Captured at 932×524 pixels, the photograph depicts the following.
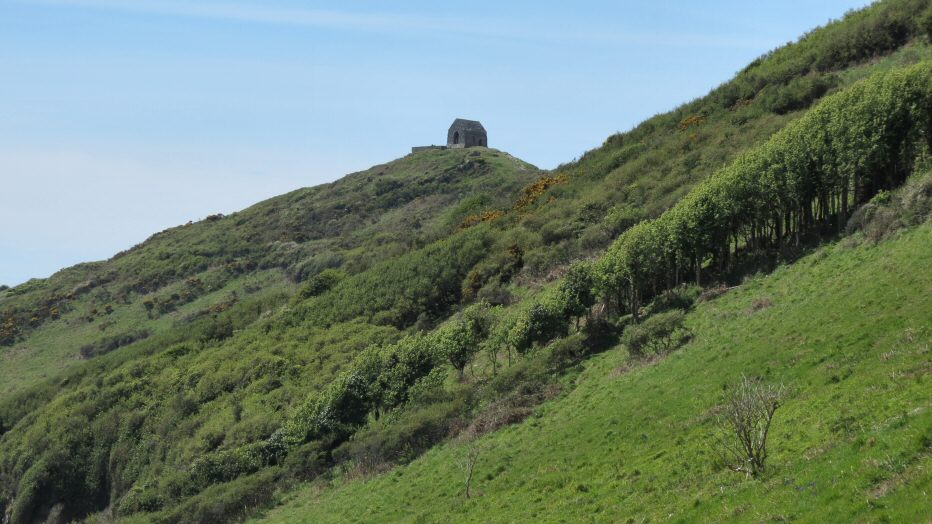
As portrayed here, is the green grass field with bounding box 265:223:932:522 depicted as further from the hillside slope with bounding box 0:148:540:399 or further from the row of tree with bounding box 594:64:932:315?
the hillside slope with bounding box 0:148:540:399

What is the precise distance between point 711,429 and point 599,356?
18.6 metres

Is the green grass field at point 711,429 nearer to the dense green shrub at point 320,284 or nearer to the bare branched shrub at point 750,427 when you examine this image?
the bare branched shrub at point 750,427

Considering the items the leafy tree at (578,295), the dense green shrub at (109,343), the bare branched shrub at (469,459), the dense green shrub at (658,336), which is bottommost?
the bare branched shrub at (469,459)

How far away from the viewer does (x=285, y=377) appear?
74500mm

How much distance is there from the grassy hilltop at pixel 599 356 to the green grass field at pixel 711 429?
0.47ft

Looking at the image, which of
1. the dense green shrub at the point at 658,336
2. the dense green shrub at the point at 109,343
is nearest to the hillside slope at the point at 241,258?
the dense green shrub at the point at 109,343

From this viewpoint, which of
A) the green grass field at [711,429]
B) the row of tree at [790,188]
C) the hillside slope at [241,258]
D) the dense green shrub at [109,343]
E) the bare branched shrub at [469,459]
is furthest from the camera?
the hillside slope at [241,258]

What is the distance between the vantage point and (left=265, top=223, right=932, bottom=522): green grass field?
19.6 meters

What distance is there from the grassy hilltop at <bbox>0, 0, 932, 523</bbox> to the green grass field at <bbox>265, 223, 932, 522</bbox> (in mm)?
142

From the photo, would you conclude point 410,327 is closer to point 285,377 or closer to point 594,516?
point 285,377

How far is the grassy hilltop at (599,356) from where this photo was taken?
2670 centimetres

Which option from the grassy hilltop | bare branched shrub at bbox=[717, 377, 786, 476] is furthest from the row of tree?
bare branched shrub at bbox=[717, 377, 786, 476]

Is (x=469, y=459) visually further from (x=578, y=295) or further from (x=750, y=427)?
(x=750, y=427)

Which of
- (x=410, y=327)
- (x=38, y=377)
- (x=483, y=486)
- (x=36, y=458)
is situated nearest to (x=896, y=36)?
(x=410, y=327)
